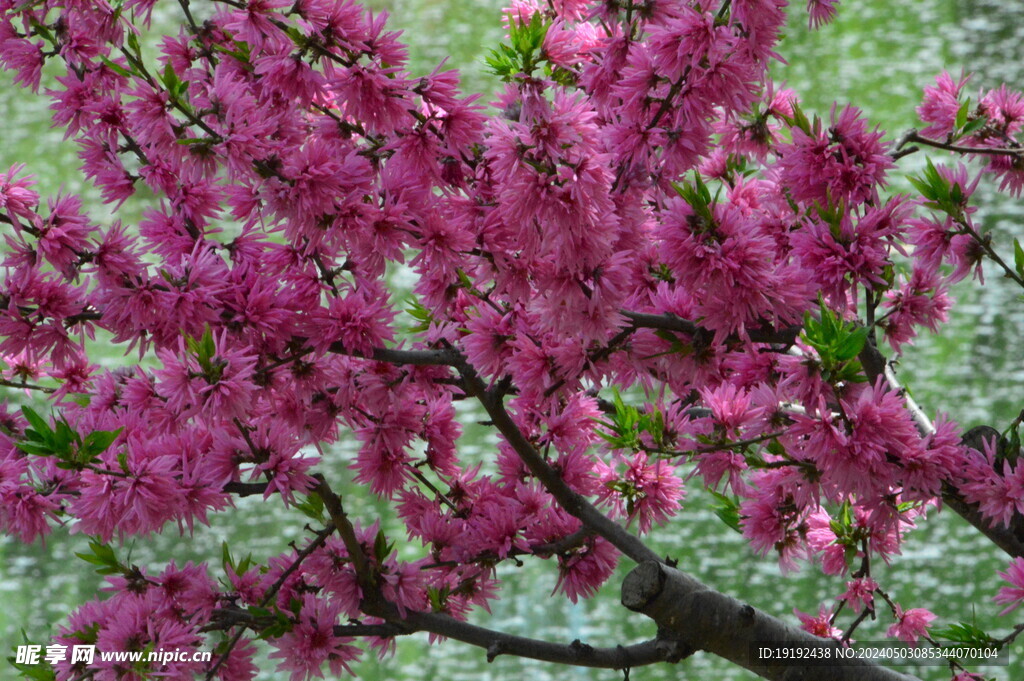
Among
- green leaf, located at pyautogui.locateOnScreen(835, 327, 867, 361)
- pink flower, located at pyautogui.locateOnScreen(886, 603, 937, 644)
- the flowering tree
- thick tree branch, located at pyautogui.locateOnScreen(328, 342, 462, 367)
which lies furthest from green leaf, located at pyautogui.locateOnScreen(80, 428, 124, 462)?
pink flower, located at pyautogui.locateOnScreen(886, 603, 937, 644)

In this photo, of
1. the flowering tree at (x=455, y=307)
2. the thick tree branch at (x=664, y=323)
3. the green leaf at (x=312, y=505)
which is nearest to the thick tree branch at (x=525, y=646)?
the flowering tree at (x=455, y=307)

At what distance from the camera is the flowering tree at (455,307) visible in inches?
37.0

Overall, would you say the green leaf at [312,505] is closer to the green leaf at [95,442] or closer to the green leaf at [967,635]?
the green leaf at [95,442]

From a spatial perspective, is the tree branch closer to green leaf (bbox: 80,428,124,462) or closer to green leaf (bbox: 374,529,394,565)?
green leaf (bbox: 374,529,394,565)

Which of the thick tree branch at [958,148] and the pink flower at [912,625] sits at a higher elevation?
the thick tree branch at [958,148]

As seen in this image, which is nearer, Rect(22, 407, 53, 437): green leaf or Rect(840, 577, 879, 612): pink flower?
Rect(22, 407, 53, 437): green leaf

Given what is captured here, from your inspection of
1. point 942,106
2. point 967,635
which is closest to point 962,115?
point 942,106

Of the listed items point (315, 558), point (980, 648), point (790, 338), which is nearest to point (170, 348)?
point (315, 558)

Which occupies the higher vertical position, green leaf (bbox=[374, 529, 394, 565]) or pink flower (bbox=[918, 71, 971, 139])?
pink flower (bbox=[918, 71, 971, 139])

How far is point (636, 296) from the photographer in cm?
108

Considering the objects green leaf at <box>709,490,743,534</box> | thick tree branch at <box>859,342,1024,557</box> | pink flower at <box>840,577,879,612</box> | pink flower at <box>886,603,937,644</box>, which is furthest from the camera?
pink flower at <box>886,603,937,644</box>

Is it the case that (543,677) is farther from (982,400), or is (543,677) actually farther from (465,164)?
(465,164)

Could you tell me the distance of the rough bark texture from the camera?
108cm

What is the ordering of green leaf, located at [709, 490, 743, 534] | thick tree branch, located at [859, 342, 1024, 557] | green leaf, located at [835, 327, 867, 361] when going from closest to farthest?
green leaf, located at [835, 327, 867, 361] < thick tree branch, located at [859, 342, 1024, 557] < green leaf, located at [709, 490, 743, 534]
